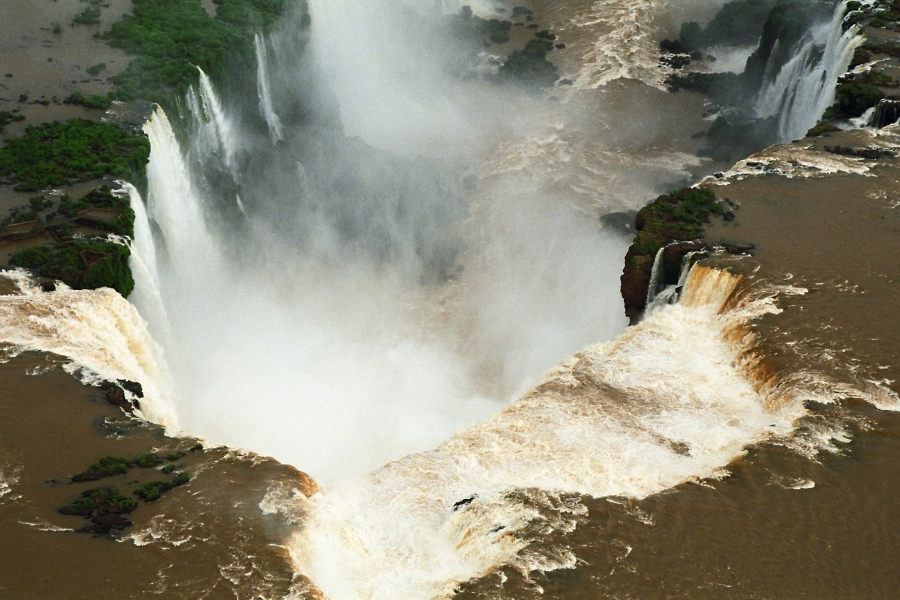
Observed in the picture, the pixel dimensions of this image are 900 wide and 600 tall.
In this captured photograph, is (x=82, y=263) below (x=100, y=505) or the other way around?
the other way around

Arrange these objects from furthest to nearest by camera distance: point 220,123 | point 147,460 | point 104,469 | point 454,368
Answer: point 220,123 < point 454,368 < point 147,460 < point 104,469

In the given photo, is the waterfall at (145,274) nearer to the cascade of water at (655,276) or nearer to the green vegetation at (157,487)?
the green vegetation at (157,487)

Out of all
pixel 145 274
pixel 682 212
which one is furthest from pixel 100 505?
pixel 682 212

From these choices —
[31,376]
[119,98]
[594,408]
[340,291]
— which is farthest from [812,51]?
[31,376]

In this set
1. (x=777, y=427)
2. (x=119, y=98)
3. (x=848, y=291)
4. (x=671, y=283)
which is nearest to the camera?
(x=777, y=427)

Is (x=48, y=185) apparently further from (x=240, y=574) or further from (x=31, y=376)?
(x=240, y=574)

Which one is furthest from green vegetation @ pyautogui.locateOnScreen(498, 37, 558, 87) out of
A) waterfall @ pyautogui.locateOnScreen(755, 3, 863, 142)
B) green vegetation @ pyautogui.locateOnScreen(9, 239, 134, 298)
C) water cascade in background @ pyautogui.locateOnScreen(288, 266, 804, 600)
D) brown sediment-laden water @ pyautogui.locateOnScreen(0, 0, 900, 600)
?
green vegetation @ pyautogui.locateOnScreen(9, 239, 134, 298)

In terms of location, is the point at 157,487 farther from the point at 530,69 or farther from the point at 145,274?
the point at 530,69
